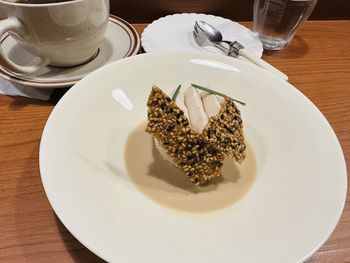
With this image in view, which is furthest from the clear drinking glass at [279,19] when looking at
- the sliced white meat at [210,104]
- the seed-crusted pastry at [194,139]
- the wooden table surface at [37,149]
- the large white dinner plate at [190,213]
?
the seed-crusted pastry at [194,139]

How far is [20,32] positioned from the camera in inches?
32.0

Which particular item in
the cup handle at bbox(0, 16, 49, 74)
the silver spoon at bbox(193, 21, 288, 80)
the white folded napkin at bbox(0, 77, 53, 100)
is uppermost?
the cup handle at bbox(0, 16, 49, 74)

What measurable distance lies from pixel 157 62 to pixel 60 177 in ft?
1.37

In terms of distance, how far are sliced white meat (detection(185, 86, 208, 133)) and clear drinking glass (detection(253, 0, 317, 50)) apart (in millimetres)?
502

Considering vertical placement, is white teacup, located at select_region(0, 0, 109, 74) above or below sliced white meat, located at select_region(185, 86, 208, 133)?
above

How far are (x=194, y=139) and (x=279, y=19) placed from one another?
683 mm

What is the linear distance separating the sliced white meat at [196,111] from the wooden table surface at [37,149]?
33 centimetres

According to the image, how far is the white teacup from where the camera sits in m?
0.78

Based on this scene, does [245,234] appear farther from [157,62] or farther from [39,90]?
[39,90]

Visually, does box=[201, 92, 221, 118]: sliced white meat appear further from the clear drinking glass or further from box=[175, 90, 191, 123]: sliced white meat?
the clear drinking glass

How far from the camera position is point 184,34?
1.15m

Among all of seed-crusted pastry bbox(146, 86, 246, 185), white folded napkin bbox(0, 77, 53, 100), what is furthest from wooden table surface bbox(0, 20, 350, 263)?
seed-crusted pastry bbox(146, 86, 246, 185)

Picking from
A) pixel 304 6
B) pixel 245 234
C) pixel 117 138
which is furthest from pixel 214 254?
pixel 304 6

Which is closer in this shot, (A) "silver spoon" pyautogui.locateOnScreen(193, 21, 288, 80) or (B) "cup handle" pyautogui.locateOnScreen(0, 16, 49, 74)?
(B) "cup handle" pyautogui.locateOnScreen(0, 16, 49, 74)
